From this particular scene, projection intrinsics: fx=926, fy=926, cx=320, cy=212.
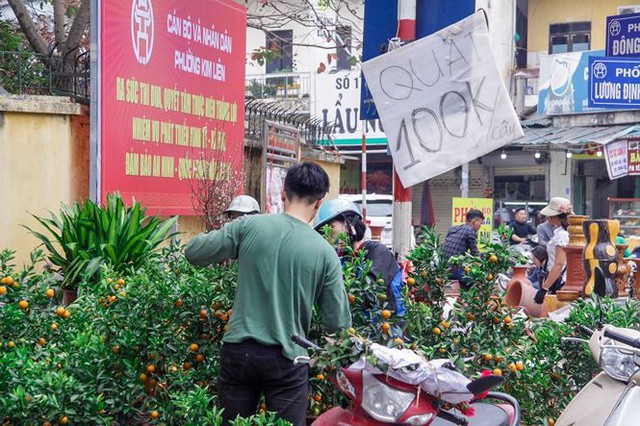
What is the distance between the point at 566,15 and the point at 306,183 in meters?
24.0

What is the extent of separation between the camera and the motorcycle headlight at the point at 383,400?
3.20m

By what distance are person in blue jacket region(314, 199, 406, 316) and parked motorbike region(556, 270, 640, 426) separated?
1.02 m

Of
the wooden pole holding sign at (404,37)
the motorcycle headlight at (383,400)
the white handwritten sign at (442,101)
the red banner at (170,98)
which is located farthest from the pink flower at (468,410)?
the red banner at (170,98)

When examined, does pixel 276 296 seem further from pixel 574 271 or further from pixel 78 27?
pixel 78 27

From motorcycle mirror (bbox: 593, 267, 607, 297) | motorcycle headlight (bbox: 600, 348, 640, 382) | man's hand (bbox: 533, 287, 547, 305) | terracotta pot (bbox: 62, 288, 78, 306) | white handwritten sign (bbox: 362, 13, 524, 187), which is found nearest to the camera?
motorcycle headlight (bbox: 600, 348, 640, 382)

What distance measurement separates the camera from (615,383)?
4.25 metres

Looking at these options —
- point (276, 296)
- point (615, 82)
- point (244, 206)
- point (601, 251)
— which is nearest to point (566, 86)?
point (615, 82)

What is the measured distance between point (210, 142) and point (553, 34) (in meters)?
17.7

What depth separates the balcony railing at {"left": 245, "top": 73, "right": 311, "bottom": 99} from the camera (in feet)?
82.8

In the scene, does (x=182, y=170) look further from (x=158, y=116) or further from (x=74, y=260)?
(x=74, y=260)

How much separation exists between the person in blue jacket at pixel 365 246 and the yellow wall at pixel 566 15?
22.1m

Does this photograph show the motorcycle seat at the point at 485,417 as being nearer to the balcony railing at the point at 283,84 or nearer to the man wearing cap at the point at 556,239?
the man wearing cap at the point at 556,239

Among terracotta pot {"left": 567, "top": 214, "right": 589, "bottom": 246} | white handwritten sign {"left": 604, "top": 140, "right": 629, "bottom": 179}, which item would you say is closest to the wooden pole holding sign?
terracotta pot {"left": 567, "top": 214, "right": 589, "bottom": 246}

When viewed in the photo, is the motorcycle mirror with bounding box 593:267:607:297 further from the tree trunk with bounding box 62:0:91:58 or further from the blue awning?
the blue awning
